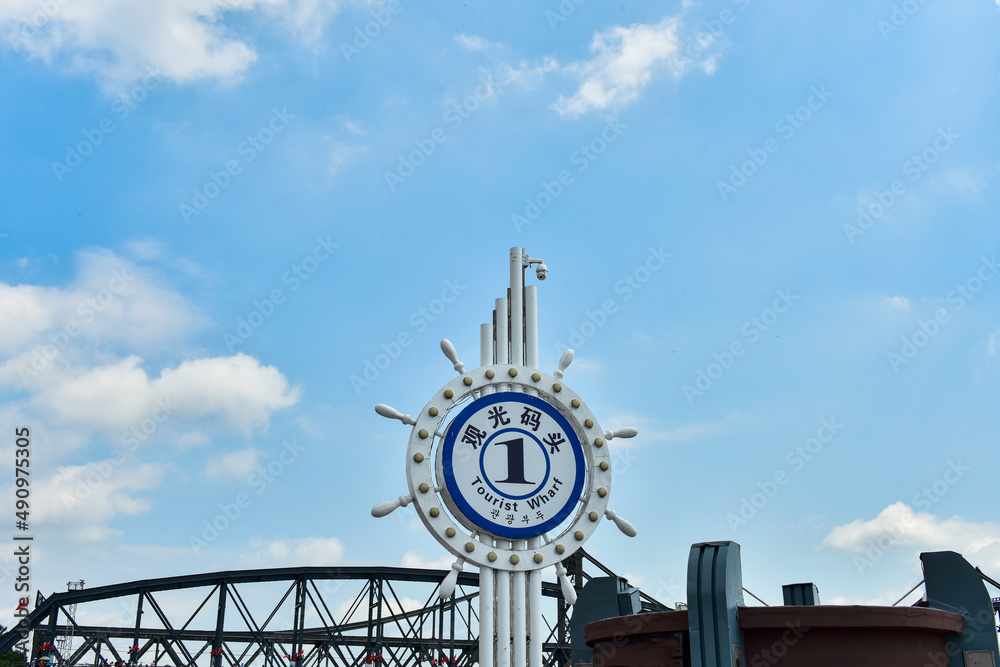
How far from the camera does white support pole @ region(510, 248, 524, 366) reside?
18.4 meters

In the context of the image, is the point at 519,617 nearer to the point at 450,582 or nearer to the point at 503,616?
the point at 503,616

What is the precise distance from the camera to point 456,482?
16938 mm

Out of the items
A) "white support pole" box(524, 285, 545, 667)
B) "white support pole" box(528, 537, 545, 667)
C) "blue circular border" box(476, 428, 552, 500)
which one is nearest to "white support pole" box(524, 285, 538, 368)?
"white support pole" box(524, 285, 545, 667)

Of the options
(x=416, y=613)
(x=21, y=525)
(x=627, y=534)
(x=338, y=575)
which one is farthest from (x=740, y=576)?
(x=416, y=613)

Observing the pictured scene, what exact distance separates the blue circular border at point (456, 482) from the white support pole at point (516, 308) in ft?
3.11

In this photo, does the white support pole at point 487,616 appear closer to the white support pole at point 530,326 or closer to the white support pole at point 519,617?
the white support pole at point 519,617

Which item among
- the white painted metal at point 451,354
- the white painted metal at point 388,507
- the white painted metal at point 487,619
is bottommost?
the white painted metal at point 487,619

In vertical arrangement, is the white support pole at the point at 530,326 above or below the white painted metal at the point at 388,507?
above

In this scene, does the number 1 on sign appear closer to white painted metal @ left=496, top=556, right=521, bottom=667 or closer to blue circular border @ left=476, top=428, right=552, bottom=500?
blue circular border @ left=476, top=428, right=552, bottom=500

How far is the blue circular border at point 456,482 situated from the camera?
1689 cm

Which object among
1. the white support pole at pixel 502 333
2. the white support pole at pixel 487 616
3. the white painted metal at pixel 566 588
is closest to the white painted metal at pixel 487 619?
the white support pole at pixel 487 616

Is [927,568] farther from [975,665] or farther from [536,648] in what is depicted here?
[536,648]

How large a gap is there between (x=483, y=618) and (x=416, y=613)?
38585 mm

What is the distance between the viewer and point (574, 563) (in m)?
47.1
